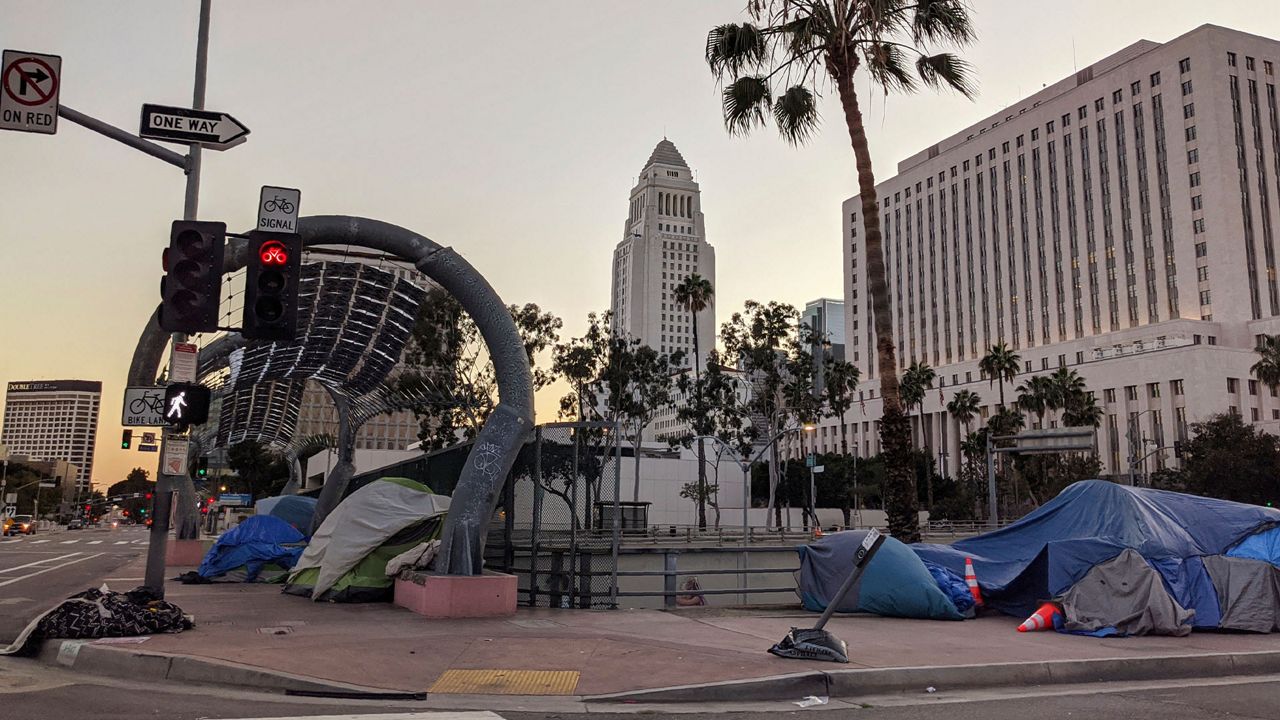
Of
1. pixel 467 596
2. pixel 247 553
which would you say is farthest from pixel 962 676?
pixel 247 553

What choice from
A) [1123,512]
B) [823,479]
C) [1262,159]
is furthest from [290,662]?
[1262,159]

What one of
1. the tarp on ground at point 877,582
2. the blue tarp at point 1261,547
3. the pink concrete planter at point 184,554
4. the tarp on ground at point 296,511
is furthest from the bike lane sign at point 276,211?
the tarp on ground at point 296,511

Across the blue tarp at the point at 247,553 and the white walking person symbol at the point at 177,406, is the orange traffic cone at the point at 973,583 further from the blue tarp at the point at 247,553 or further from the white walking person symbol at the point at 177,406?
the blue tarp at the point at 247,553

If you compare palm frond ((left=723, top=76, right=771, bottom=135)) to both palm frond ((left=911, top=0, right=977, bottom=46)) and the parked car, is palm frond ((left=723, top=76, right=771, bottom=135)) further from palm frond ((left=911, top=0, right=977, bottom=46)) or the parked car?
the parked car

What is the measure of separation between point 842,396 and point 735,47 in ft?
201

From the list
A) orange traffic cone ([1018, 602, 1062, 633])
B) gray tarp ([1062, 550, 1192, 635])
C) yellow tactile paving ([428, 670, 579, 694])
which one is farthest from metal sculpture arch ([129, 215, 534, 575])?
gray tarp ([1062, 550, 1192, 635])

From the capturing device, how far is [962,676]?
342 inches

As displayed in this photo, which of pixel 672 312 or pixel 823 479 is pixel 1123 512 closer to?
pixel 823 479

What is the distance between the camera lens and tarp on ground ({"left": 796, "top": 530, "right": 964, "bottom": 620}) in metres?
13.3

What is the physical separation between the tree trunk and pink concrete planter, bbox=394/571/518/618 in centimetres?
754

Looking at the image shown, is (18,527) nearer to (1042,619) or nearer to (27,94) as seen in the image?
(27,94)

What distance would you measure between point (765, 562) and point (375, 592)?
1986 cm

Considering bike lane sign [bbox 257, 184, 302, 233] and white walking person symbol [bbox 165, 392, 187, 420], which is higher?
bike lane sign [bbox 257, 184, 302, 233]

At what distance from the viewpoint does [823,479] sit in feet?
309
